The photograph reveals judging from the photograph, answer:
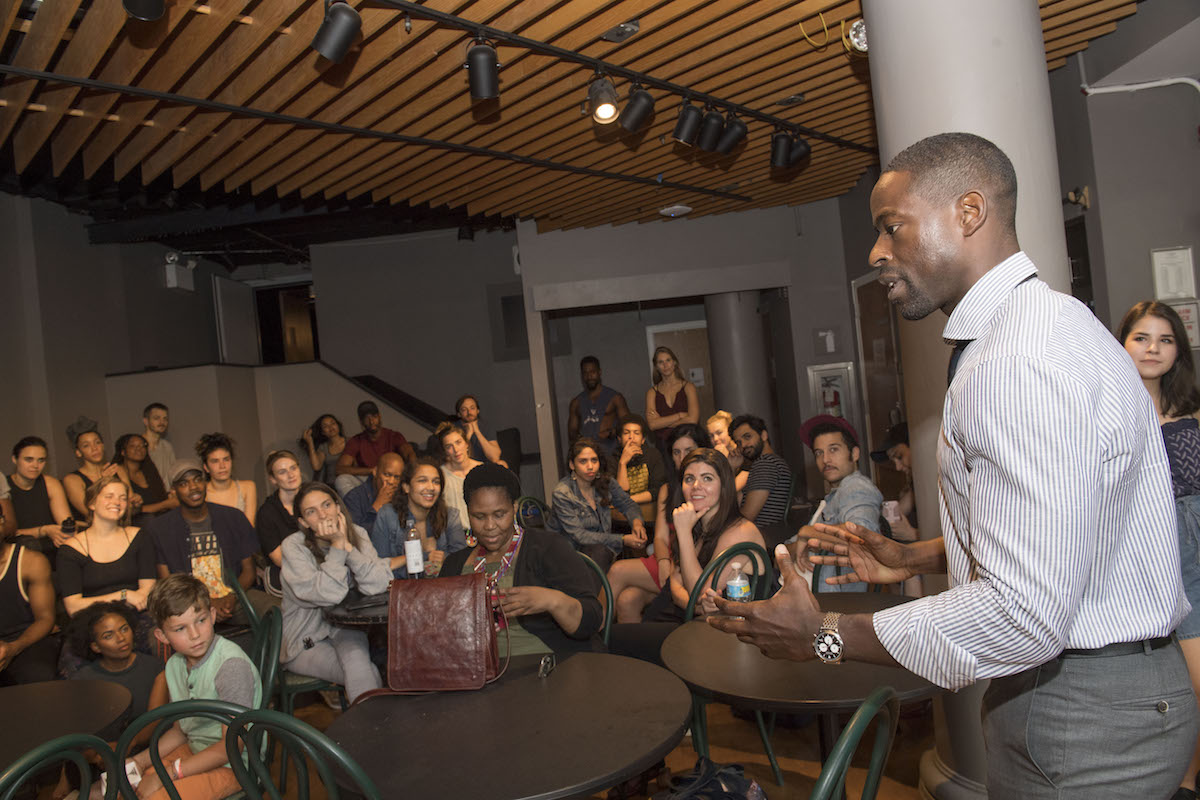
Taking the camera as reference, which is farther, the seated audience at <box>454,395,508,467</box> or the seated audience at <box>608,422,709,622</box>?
the seated audience at <box>454,395,508,467</box>

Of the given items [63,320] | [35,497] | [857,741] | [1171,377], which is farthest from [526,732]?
[63,320]

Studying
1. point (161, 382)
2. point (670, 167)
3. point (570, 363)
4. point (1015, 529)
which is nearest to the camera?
point (1015, 529)

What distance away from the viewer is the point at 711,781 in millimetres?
1899

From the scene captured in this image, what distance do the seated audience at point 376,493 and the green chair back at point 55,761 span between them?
10.7ft

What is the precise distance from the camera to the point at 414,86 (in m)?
4.71

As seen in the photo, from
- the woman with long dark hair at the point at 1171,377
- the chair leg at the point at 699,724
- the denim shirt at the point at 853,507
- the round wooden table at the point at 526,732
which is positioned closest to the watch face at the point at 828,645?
the round wooden table at the point at 526,732

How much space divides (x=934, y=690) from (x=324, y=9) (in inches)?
140

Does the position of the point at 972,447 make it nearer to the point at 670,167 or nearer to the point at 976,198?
the point at 976,198

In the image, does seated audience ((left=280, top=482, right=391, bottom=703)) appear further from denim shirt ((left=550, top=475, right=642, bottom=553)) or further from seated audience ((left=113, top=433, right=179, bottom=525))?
seated audience ((left=113, top=433, right=179, bottom=525))

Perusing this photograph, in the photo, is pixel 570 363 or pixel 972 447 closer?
pixel 972 447

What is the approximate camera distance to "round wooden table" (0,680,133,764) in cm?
246

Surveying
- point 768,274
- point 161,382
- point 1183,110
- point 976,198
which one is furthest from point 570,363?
point 976,198

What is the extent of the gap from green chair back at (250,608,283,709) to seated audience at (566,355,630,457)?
5.16m

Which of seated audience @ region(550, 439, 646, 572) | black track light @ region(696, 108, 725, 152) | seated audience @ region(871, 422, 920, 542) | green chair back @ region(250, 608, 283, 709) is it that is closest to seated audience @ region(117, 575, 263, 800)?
green chair back @ region(250, 608, 283, 709)
